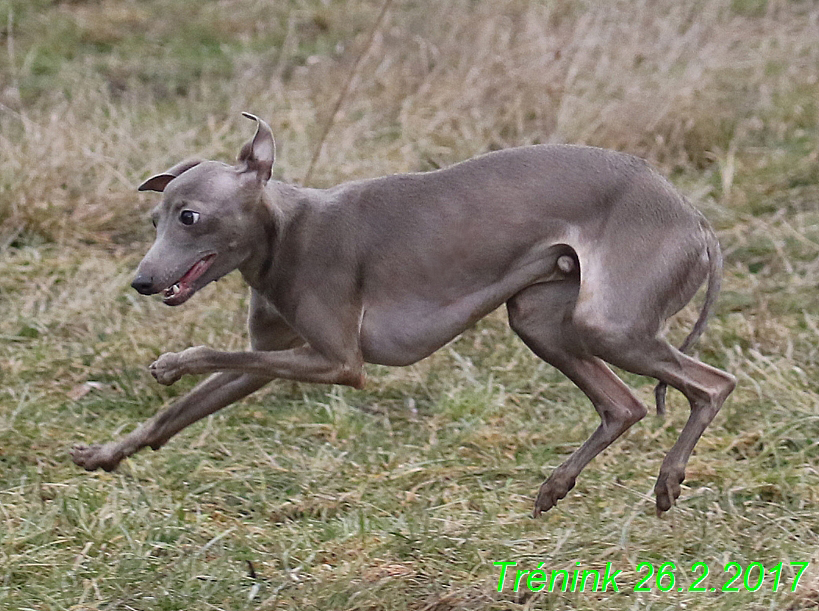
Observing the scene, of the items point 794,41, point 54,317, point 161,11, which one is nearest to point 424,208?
point 54,317

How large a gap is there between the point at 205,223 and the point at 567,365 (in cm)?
127

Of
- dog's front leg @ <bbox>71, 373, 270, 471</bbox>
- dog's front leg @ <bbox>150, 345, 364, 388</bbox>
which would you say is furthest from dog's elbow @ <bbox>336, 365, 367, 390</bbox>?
dog's front leg @ <bbox>71, 373, 270, 471</bbox>

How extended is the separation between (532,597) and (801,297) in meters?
2.99

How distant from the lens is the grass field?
4.24 meters

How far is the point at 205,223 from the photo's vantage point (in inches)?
155

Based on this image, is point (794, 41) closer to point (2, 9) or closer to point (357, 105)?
point (357, 105)

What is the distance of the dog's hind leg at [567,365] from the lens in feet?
14.0

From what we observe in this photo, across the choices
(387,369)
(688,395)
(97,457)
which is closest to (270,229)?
(97,457)

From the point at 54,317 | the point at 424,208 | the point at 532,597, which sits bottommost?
the point at 54,317

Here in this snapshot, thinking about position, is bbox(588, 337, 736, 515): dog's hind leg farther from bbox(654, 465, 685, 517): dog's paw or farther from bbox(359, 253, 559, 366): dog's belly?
bbox(359, 253, 559, 366): dog's belly

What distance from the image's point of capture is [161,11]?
10.8 m

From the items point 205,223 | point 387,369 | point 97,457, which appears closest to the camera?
point 205,223

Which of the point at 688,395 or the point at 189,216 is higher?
the point at 189,216

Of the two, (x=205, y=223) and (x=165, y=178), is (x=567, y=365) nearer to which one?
(x=205, y=223)
